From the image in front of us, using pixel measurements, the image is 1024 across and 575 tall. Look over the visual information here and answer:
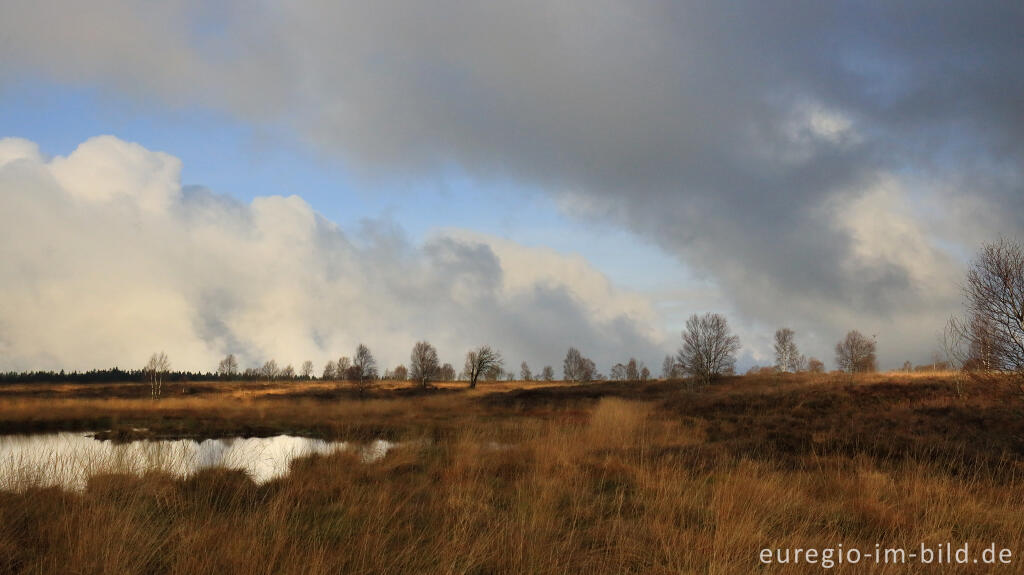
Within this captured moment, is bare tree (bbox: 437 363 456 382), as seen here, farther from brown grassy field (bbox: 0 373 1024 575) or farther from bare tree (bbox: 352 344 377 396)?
brown grassy field (bbox: 0 373 1024 575)

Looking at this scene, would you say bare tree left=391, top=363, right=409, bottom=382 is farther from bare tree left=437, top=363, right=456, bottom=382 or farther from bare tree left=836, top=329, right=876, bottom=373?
bare tree left=836, top=329, right=876, bottom=373

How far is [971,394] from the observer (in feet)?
67.1

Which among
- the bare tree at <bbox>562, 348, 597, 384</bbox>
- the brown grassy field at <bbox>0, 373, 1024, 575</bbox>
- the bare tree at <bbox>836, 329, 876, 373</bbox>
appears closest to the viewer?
the brown grassy field at <bbox>0, 373, 1024, 575</bbox>

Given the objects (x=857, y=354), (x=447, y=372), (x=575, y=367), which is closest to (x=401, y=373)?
(x=447, y=372)

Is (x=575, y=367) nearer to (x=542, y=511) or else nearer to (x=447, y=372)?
(x=447, y=372)

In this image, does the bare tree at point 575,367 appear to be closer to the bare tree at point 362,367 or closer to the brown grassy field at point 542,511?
the bare tree at point 362,367

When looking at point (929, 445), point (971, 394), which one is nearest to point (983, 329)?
point (929, 445)

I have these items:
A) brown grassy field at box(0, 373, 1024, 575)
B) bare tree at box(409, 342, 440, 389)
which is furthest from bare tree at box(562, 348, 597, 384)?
brown grassy field at box(0, 373, 1024, 575)

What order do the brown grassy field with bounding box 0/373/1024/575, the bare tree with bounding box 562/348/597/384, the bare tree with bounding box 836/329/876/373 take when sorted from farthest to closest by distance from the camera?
the bare tree with bounding box 562/348/597/384 → the bare tree with bounding box 836/329/876/373 → the brown grassy field with bounding box 0/373/1024/575

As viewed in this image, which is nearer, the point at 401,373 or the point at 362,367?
the point at 362,367

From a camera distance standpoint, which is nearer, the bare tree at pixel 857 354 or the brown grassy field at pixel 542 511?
the brown grassy field at pixel 542 511

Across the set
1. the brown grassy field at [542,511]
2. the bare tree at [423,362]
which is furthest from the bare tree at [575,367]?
the brown grassy field at [542,511]

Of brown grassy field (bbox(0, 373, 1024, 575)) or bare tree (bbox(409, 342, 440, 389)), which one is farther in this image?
bare tree (bbox(409, 342, 440, 389))

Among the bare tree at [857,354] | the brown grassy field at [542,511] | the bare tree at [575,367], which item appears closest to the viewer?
the brown grassy field at [542,511]
